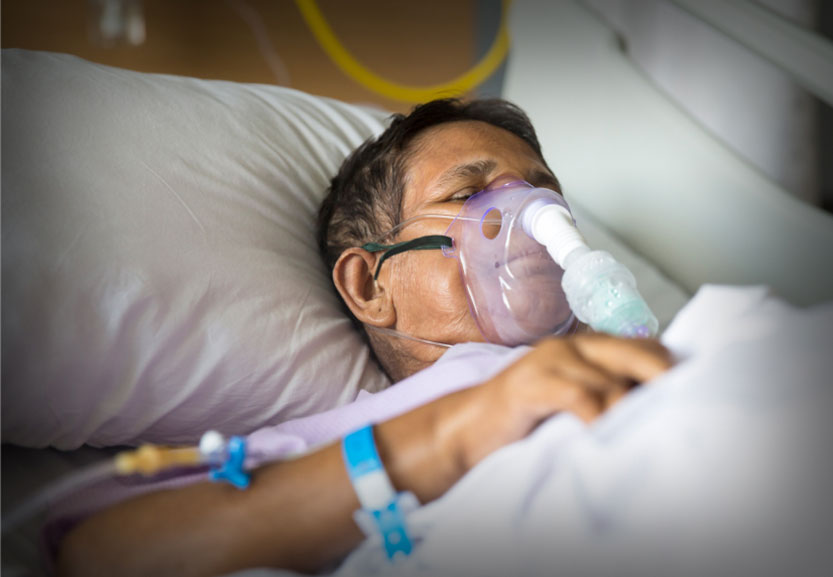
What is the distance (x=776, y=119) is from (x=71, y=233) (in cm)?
139

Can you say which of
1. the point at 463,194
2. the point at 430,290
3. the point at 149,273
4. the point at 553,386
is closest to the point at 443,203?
the point at 463,194

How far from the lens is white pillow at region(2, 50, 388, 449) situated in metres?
0.94

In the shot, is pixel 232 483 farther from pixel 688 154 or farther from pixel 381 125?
pixel 688 154

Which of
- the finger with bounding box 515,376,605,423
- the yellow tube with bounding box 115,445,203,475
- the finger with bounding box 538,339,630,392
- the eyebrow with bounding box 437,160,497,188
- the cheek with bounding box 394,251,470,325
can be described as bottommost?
the cheek with bounding box 394,251,470,325

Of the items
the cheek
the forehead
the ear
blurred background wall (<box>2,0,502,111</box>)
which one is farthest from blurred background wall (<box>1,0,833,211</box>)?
the ear

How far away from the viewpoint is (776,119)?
1538 mm

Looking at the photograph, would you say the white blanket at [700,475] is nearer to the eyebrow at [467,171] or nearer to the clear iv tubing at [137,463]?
the clear iv tubing at [137,463]

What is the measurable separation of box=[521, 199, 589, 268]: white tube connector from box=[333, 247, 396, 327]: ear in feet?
0.98

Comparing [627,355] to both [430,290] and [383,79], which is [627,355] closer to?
[430,290]

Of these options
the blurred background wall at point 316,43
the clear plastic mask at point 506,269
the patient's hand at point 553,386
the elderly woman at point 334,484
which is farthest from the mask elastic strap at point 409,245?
the blurred background wall at point 316,43

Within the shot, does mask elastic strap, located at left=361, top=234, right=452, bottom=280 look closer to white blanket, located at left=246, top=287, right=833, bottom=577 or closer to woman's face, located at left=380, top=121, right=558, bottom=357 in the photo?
woman's face, located at left=380, top=121, right=558, bottom=357

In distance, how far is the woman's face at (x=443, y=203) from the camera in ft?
3.79

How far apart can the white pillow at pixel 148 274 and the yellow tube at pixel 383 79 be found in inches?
80.5

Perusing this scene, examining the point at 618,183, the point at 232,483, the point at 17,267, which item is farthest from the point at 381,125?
the point at 232,483
